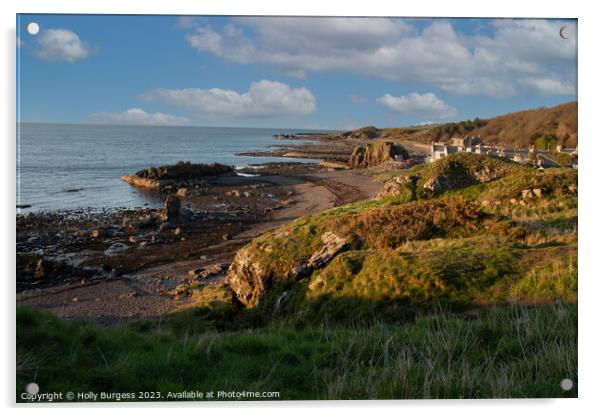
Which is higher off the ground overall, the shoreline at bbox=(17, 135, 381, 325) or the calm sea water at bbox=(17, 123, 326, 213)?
the calm sea water at bbox=(17, 123, 326, 213)

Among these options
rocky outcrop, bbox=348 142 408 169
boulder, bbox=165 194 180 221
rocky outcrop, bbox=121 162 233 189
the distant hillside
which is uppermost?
the distant hillside

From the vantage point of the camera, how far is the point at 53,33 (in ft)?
18.3

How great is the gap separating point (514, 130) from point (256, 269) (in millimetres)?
5505

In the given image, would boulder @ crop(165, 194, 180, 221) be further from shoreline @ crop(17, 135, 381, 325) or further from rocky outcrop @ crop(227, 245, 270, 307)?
rocky outcrop @ crop(227, 245, 270, 307)

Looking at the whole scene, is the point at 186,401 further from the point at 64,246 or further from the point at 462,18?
the point at 462,18

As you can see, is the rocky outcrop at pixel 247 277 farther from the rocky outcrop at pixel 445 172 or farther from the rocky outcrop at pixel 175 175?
the rocky outcrop at pixel 445 172

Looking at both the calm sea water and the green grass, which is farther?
the calm sea water

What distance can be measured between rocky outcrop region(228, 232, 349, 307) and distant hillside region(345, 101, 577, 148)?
7.59 ft

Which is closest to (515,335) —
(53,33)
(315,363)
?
(315,363)

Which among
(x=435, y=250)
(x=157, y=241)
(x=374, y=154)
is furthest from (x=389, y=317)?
(x=157, y=241)

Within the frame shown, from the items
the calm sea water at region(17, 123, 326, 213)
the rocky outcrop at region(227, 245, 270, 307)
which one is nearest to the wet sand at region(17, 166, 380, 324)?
the rocky outcrop at region(227, 245, 270, 307)

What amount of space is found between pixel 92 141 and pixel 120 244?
267 cm

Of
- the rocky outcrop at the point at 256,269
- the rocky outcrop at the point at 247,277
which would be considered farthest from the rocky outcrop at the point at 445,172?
the rocky outcrop at the point at 247,277

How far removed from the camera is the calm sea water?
5.64 meters
